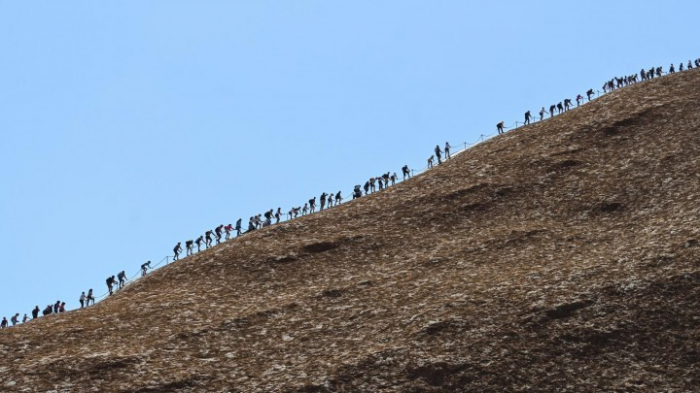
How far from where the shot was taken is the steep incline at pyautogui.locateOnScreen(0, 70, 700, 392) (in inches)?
1668

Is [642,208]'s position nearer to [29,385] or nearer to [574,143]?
[574,143]

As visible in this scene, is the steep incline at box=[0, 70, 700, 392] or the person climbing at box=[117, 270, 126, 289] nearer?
the steep incline at box=[0, 70, 700, 392]

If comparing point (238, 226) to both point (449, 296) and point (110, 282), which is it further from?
point (449, 296)

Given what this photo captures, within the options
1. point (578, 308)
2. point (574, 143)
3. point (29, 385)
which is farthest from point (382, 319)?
point (574, 143)

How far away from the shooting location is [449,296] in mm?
49781

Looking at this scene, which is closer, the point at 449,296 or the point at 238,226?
the point at 449,296

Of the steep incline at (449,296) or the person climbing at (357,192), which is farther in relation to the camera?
the person climbing at (357,192)

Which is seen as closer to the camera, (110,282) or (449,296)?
(449,296)

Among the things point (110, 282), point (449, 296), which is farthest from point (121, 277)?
point (449, 296)

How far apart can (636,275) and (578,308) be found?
14.3 ft

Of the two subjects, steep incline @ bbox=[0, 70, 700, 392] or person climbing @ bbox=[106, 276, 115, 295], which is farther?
person climbing @ bbox=[106, 276, 115, 295]

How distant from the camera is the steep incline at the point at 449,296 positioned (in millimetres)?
42375

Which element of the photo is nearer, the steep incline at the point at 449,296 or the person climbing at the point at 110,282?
the steep incline at the point at 449,296

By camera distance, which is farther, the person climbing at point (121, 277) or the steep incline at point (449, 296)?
the person climbing at point (121, 277)
